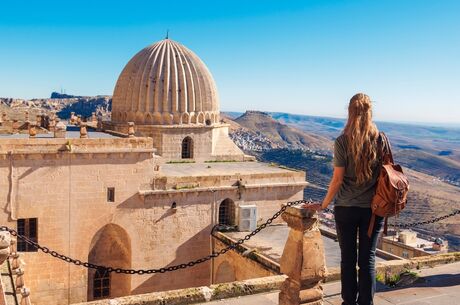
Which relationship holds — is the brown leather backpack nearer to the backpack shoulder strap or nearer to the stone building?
the backpack shoulder strap

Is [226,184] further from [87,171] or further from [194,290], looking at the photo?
[194,290]

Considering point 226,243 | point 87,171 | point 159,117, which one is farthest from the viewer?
point 159,117

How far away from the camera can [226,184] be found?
19031mm

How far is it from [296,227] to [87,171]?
11.7 m

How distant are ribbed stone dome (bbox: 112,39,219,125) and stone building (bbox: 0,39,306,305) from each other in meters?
0.05

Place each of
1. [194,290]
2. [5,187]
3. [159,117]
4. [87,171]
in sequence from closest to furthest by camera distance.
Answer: [194,290], [5,187], [87,171], [159,117]

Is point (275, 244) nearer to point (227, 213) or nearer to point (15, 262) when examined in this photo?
point (227, 213)

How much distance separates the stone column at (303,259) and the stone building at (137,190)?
11.4m

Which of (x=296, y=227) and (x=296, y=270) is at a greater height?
(x=296, y=227)

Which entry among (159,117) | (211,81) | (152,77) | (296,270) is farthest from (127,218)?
(296,270)

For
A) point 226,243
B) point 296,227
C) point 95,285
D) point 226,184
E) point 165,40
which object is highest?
point 165,40

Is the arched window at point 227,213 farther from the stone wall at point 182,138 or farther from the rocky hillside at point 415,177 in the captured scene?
the rocky hillside at point 415,177

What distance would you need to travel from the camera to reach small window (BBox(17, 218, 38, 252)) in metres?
15.6

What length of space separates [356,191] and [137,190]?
42.7 ft
